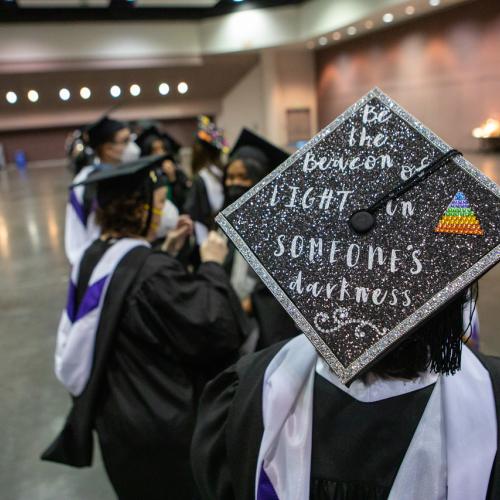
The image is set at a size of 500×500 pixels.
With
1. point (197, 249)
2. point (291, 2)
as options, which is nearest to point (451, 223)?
point (197, 249)

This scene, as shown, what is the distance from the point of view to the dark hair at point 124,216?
5.72 feet

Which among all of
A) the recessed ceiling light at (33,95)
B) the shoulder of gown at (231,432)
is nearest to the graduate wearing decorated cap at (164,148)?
the shoulder of gown at (231,432)

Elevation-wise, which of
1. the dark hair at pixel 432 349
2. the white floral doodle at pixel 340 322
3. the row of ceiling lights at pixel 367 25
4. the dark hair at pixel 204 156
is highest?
the row of ceiling lights at pixel 367 25

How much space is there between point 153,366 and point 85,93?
65.0ft

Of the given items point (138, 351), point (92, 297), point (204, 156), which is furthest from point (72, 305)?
point (204, 156)

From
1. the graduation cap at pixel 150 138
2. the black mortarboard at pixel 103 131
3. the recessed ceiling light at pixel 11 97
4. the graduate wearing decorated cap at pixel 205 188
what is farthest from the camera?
the recessed ceiling light at pixel 11 97

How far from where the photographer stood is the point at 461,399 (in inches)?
29.9

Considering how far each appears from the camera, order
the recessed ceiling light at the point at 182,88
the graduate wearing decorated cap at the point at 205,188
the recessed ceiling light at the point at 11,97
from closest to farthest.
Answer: the graduate wearing decorated cap at the point at 205,188 → the recessed ceiling light at the point at 11,97 → the recessed ceiling light at the point at 182,88

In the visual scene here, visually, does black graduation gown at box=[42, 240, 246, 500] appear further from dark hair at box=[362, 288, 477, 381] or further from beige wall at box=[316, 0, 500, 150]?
beige wall at box=[316, 0, 500, 150]

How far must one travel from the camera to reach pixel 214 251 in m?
1.83

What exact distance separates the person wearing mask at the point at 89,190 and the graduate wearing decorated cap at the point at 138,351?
5.21 feet

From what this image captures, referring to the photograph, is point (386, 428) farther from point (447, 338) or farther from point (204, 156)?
point (204, 156)

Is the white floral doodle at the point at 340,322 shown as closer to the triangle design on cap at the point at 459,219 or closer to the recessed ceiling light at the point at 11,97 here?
the triangle design on cap at the point at 459,219

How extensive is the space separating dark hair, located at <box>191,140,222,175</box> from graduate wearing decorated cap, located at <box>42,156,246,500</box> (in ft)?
8.32
